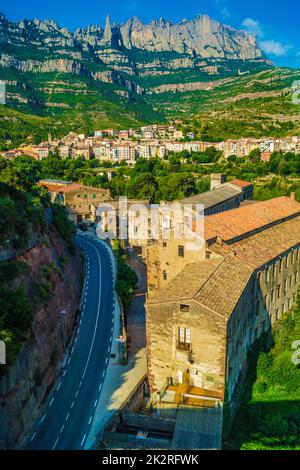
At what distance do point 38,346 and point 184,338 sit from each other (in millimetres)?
10861

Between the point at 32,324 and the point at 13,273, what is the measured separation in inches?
166

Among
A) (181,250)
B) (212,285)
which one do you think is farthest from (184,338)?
(181,250)

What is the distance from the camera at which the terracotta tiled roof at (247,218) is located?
1436 inches

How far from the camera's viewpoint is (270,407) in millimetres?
30078

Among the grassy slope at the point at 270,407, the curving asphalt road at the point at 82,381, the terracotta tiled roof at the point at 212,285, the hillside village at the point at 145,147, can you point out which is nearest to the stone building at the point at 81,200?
the curving asphalt road at the point at 82,381

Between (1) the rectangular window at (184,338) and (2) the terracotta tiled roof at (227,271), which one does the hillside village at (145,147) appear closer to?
(2) the terracotta tiled roof at (227,271)

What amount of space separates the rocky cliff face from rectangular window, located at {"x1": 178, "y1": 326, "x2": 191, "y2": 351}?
9.77 metres

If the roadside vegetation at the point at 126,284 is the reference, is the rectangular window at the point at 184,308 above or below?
above

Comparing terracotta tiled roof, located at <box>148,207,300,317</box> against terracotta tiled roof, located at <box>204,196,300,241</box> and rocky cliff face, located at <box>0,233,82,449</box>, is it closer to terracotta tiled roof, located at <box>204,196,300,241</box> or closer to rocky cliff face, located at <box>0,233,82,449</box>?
terracotta tiled roof, located at <box>204,196,300,241</box>

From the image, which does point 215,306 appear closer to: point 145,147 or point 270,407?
point 270,407

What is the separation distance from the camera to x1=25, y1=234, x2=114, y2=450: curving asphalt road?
26.4 m

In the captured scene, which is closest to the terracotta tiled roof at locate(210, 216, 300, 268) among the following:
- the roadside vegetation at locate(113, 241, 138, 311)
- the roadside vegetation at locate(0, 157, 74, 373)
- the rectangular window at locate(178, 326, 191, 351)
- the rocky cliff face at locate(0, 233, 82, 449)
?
the rectangular window at locate(178, 326, 191, 351)
